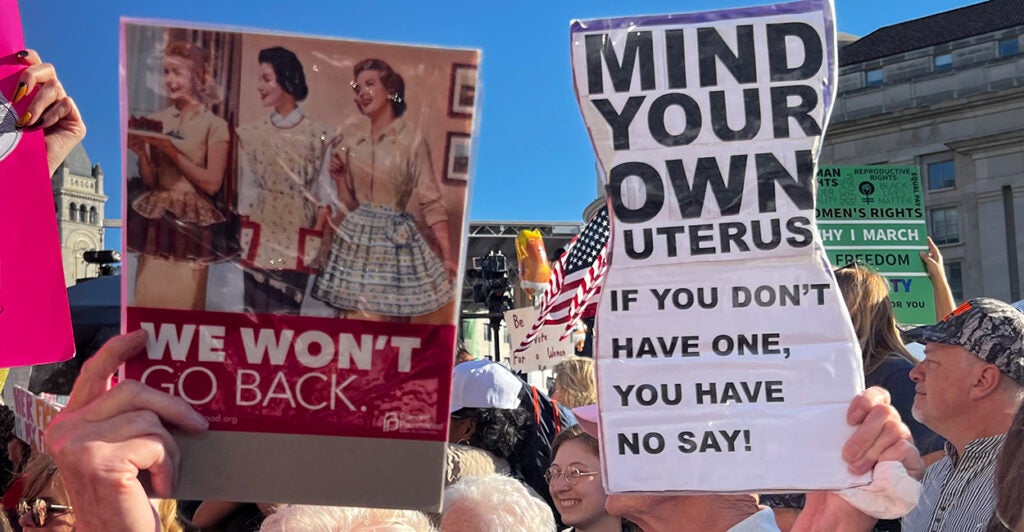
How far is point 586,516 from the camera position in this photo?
398 cm

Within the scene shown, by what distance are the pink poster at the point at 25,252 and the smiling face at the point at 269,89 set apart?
0.78m

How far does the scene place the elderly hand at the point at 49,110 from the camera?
99.3 inches

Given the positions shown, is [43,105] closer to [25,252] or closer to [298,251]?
[25,252]

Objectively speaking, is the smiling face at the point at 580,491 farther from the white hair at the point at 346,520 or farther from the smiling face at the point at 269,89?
the smiling face at the point at 269,89

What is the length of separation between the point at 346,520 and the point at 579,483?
1.40 m

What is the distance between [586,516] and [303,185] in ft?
7.43

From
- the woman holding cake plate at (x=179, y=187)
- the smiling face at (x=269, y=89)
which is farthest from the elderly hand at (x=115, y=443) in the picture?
the smiling face at (x=269, y=89)

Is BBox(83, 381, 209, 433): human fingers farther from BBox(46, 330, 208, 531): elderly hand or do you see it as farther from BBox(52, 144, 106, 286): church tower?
BBox(52, 144, 106, 286): church tower

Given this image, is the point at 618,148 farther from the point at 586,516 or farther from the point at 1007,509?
the point at 586,516

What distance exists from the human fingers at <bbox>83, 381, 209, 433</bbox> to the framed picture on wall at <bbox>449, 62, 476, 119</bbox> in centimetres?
69

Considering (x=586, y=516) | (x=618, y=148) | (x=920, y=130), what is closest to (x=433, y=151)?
(x=618, y=148)

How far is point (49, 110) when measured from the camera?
8.46ft

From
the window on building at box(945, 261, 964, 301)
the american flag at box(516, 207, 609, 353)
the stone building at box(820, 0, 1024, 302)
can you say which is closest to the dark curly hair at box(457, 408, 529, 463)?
the american flag at box(516, 207, 609, 353)

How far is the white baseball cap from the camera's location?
203 inches
